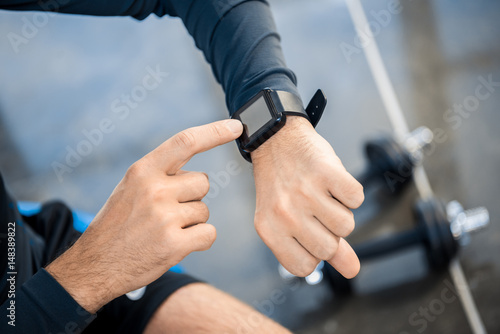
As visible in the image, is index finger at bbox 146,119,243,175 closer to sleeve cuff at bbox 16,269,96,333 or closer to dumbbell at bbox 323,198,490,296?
sleeve cuff at bbox 16,269,96,333

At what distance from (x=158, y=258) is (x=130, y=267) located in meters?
0.06

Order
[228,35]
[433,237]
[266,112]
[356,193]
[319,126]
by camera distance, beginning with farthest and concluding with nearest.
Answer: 1. [319,126]
2. [433,237]
3. [228,35]
4. [266,112]
5. [356,193]

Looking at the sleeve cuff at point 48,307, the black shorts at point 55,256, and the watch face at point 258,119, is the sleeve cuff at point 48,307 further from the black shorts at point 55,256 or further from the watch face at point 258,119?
the watch face at point 258,119

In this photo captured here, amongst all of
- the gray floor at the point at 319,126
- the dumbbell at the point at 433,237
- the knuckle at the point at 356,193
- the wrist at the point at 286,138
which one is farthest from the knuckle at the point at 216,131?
the gray floor at the point at 319,126

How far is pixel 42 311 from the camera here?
803 mm

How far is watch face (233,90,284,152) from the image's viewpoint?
90 centimetres

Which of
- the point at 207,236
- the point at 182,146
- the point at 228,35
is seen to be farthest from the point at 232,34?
the point at 207,236

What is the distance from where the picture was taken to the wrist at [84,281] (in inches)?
32.7

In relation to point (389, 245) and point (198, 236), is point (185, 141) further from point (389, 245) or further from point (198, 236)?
point (389, 245)

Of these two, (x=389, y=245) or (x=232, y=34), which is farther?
(x=389, y=245)

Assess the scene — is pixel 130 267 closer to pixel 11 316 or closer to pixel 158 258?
pixel 158 258

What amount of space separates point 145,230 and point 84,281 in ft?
0.48

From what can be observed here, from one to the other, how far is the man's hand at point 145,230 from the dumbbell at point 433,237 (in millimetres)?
744

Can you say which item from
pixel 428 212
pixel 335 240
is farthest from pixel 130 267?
pixel 428 212
